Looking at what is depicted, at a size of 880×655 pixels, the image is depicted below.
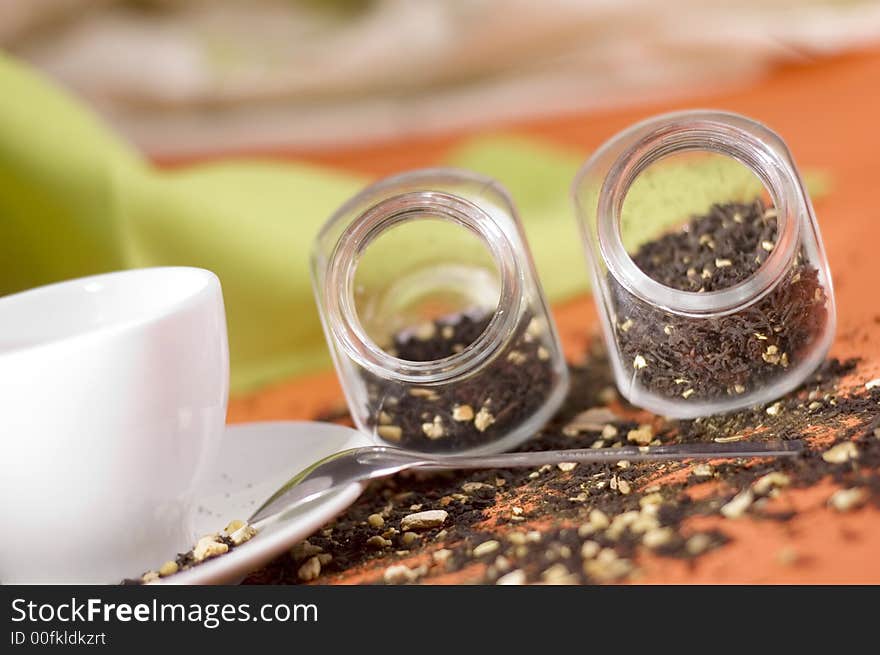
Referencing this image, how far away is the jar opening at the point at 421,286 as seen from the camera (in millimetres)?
996

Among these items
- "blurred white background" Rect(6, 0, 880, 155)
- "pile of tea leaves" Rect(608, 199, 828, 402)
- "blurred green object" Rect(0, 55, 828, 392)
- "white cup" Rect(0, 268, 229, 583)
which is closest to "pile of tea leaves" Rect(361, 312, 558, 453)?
"pile of tea leaves" Rect(608, 199, 828, 402)

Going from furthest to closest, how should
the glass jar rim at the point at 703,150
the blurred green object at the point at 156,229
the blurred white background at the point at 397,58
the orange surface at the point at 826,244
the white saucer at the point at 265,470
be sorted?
the blurred white background at the point at 397,58 < the blurred green object at the point at 156,229 < the glass jar rim at the point at 703,150 < the white saucer at the point at 265,470 < the orange surface at the point at 826,244

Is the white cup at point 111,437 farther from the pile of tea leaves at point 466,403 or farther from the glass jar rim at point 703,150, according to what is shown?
the glass jar rim at point 703,150

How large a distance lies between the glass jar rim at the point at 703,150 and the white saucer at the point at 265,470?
0.29 meters

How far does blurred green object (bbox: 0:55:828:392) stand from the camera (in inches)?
52.4

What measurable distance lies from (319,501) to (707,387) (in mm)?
372

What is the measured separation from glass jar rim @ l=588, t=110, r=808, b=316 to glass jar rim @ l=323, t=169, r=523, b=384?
0.10 meters

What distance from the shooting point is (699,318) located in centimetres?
95

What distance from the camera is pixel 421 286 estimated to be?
1.22 metres

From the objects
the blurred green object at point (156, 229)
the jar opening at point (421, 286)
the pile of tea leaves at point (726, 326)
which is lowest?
the pile of tea leaves at point (726, 326)

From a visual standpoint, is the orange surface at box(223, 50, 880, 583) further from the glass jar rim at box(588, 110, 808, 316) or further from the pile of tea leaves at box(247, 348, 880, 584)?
the glass jar rim at box(588, 110, 808, 316)

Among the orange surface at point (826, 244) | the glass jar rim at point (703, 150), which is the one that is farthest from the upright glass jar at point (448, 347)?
the orange surface at point (826, 244)

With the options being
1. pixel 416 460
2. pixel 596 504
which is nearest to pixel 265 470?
pixel 416 460
